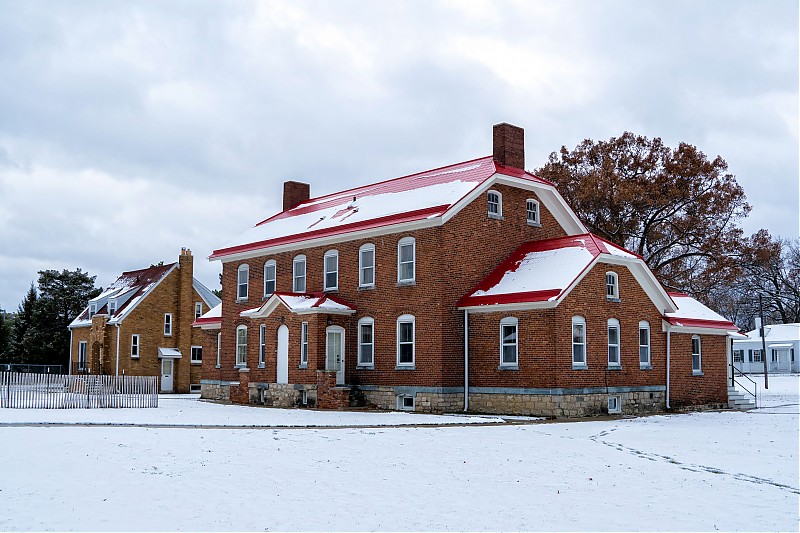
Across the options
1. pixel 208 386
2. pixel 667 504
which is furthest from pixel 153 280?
pixel 667 504

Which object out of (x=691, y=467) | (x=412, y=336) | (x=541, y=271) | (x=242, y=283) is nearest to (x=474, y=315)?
(x=412, y=336)

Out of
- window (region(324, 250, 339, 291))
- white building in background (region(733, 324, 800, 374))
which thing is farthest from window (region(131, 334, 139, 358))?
white building in background (region(733, 324, 800, 374))

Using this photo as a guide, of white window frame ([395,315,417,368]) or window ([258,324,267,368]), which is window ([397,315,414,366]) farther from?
window ([258,324,267,368])

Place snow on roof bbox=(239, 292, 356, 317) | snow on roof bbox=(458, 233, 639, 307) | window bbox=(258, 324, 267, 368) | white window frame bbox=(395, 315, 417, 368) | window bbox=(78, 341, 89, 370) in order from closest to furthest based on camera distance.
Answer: snow on roof bbox=(458, 233, 639, 307) → white window frame bbox=(395, 315, 417, 368) → snow on roof bbox=(239, 292, 356, 317) → window bbox=(258, 324, 267, 368) → window bbox=(78, 341, 89, 370)

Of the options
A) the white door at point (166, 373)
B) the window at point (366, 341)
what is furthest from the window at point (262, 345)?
the white door at point (166, 373)

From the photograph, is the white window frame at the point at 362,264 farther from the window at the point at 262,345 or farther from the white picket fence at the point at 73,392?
the white picket fence at the point at 73,392

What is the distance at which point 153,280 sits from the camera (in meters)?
53.3

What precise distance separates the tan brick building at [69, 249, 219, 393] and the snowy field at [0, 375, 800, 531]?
28027 millimetres

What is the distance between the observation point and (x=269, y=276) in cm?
3775

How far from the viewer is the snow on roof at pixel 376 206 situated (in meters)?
30.9

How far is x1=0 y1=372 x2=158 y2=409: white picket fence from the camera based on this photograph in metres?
28.4

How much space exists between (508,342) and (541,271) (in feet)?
8.91

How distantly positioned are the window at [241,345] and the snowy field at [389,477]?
49.3 ft

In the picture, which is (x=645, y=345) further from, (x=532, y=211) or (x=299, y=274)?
(x=299, y=274)
